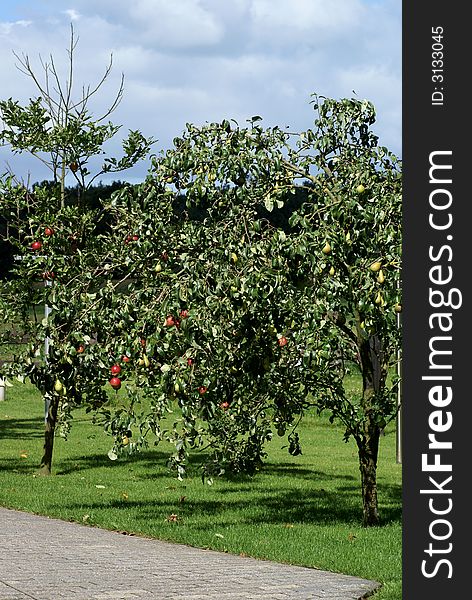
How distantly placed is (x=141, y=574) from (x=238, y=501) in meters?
4.76

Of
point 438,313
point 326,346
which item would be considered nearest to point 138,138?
point 326,346

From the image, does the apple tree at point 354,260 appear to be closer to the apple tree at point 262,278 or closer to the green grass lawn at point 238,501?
the apple tree at point 262,278

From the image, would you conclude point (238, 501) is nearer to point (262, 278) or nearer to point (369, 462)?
point (369, 462)

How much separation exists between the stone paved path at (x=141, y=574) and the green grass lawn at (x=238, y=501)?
13.3 inches

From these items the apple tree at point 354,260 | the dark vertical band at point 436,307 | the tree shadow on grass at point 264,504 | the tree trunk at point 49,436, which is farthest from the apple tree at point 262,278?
the tree trunk at point 49,436

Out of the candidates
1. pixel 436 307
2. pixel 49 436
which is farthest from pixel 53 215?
pixel 436 307

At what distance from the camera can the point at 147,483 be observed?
14.5 meters

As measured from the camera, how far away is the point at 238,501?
12.7m

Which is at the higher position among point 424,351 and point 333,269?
point 333,269

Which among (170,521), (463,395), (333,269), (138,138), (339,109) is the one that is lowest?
(170,521)

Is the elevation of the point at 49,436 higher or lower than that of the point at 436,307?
lower

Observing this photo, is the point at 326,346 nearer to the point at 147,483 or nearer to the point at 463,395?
the point at 463,395

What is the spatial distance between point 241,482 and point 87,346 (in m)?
6.37

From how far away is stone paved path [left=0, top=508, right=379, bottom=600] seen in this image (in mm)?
7270
